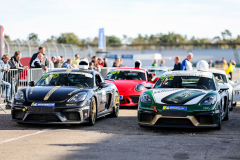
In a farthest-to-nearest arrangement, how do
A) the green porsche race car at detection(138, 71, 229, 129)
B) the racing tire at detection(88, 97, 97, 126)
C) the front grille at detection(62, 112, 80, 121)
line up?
the racing tire at detection(88, 97, 97, 126) → the front grille at detection(62, 112, 80, 121) → the green porsche race car at detection(138, 71, 229, 129)

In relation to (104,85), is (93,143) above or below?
below

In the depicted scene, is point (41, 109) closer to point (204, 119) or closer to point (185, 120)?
point (185, 120)

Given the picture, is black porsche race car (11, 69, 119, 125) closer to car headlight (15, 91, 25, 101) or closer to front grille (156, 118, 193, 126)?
car headlight (15, 91, 25, 101)

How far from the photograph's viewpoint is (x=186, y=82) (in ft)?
29.9

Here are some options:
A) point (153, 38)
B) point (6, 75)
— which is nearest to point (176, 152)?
point (6, 75)

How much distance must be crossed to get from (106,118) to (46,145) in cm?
405

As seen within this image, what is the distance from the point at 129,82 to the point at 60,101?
5468 millimetres

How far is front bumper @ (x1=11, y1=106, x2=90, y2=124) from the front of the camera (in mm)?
8109

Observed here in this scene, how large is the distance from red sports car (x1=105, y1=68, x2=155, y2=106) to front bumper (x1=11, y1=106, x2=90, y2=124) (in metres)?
4.03

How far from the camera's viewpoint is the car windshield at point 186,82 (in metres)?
8.87

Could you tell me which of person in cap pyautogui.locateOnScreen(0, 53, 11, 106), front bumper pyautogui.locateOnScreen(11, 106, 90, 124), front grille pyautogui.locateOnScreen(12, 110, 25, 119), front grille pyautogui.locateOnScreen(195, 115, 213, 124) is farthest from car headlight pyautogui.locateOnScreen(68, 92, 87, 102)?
person in cap pyautogui.locateOnScreen(0, 53, 11, 106)

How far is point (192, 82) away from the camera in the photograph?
29.5 ft

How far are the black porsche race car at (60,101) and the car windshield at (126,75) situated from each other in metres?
4.53

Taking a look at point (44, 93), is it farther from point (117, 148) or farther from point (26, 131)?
point (117, 148)
